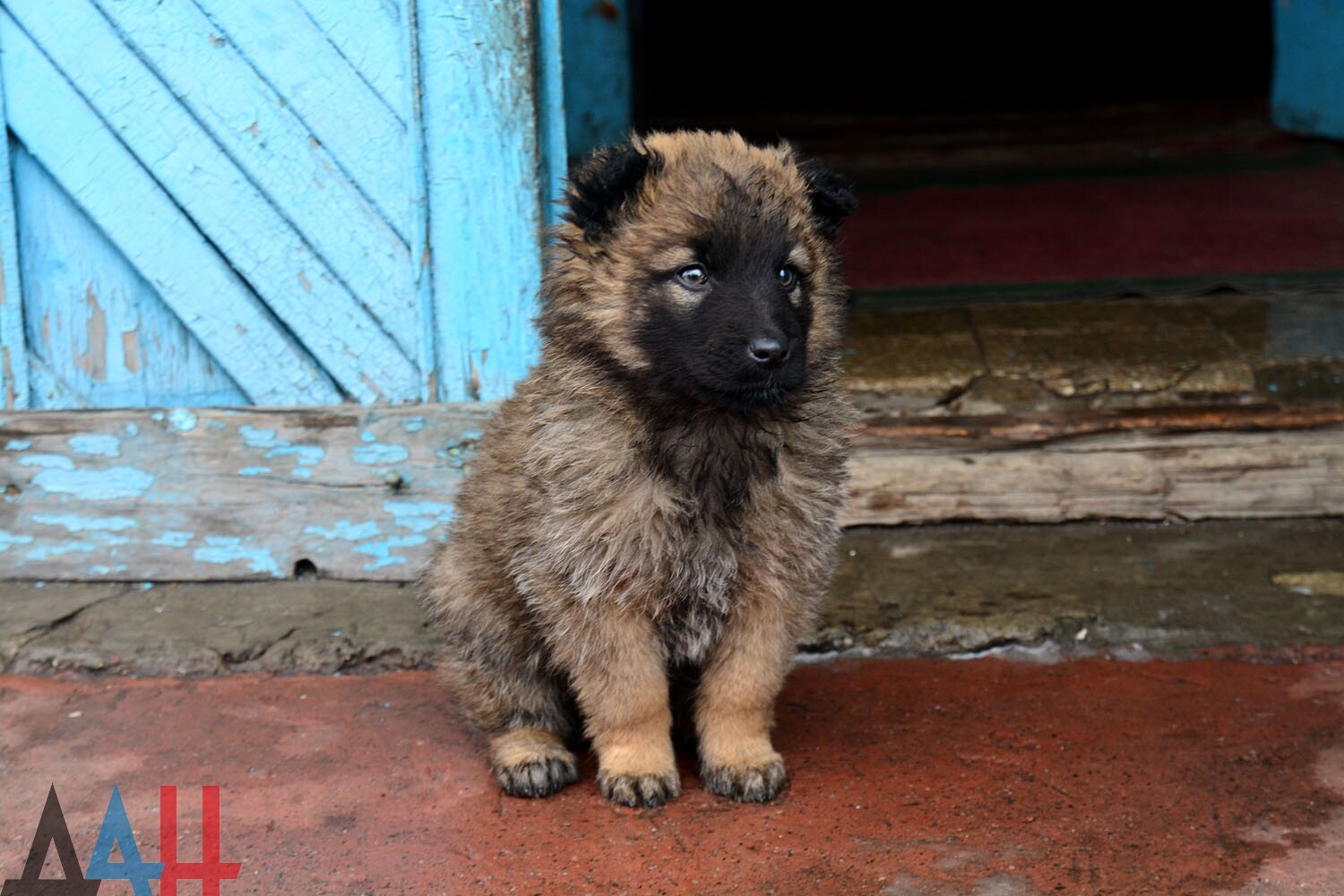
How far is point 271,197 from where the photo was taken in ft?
13.0

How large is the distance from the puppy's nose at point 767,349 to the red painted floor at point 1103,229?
338 centimetres

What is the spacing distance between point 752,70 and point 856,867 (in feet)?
33.8

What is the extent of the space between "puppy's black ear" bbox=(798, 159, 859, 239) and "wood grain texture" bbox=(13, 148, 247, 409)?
2.06 meters

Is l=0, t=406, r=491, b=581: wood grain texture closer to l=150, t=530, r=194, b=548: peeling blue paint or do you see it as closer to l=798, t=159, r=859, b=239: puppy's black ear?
l=150, t=530, r=194, b=548: peeling blue paint

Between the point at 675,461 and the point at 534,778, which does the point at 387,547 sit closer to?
the point at 534,778

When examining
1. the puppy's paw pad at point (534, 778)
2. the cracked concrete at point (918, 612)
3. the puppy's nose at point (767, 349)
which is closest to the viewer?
the puppy's nose at point (767, 349)

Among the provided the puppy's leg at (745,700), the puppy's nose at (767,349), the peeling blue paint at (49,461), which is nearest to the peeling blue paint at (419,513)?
the peeling blue paint at (49,461)

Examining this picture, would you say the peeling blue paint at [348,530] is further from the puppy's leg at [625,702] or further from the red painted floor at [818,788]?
the puppy's leg at [625,702]

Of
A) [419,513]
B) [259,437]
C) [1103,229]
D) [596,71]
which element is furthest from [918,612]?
[596,71]

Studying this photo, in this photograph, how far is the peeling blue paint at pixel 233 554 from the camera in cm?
417

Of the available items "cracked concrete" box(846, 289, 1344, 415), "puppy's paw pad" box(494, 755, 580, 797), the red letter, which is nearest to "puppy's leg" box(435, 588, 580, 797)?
"puppy's paw pad" box(494, 755, 580, 797)

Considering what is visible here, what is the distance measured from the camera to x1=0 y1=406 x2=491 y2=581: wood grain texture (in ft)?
13.4

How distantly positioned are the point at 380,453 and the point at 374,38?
1227 millimetres

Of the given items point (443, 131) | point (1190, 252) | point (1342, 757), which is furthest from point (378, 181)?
point (1190, 252)
